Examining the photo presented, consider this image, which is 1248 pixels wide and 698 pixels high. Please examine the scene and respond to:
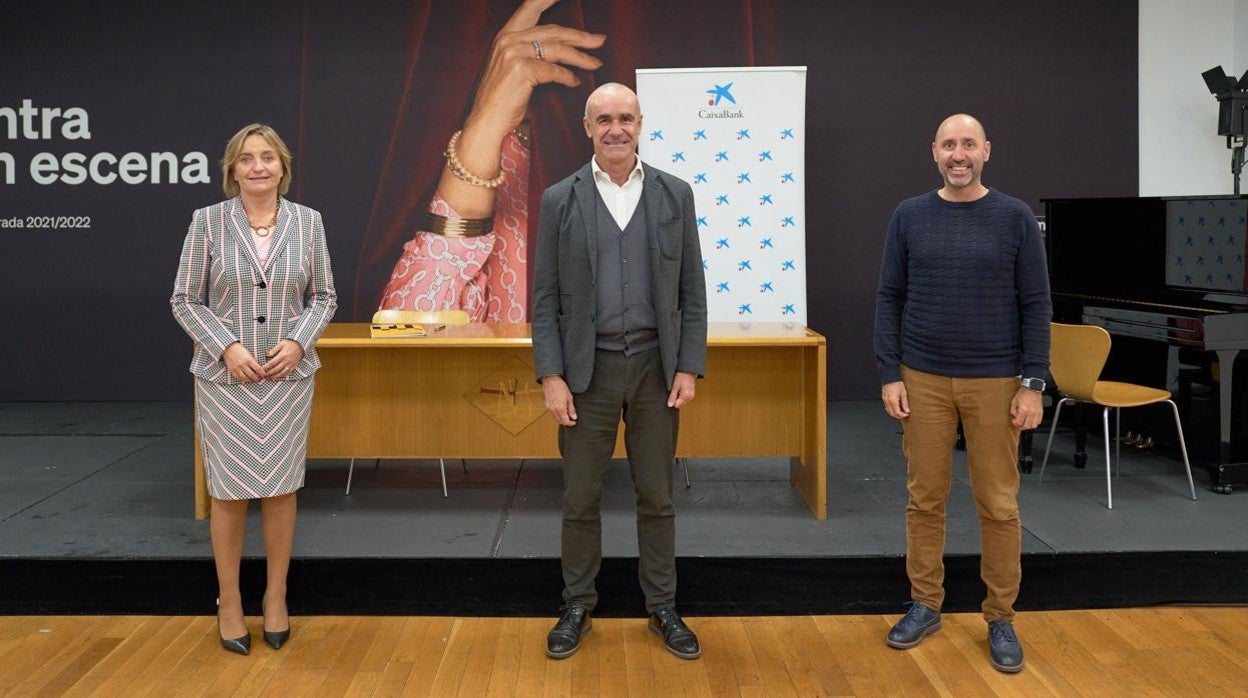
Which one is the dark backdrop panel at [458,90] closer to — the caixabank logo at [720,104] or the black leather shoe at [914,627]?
the caixabank logo at [720,104]

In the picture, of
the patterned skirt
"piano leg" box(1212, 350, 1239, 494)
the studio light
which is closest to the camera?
the patterned skirt

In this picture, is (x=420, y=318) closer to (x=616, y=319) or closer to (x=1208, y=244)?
(x=616, y=319)

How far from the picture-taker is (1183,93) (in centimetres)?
710

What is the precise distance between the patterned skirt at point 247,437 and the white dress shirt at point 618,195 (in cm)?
111

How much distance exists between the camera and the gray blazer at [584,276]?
10.0ft

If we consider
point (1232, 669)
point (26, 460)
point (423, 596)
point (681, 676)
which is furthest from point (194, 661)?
point (1232, 669)

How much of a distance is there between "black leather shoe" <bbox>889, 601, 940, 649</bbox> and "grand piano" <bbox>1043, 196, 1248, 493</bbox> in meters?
2.03

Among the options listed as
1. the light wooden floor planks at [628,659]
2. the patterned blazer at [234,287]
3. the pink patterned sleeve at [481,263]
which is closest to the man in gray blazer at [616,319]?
the light wooden floor planks at [628,659]

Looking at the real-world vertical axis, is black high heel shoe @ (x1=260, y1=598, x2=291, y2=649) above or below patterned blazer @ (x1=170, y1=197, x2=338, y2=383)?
below

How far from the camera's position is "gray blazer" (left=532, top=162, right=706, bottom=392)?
3055 mm

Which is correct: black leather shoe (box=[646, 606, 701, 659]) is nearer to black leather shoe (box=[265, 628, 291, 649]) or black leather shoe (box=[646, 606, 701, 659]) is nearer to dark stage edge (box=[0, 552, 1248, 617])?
dark stage edge (box=[0, 552, 1248, 617])

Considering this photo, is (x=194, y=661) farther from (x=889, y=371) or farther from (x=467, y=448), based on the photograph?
(x=889, y=371)

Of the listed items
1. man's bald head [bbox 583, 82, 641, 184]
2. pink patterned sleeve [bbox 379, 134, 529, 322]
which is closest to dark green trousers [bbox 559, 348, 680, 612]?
man's bald head [bbox 583, 82, 641, 184]

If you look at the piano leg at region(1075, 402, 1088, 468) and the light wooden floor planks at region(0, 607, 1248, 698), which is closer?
the light wooden floor planks at region(0, 607, 1248, 698)
